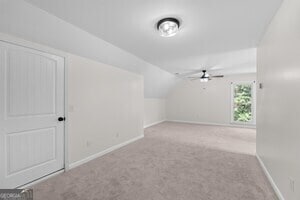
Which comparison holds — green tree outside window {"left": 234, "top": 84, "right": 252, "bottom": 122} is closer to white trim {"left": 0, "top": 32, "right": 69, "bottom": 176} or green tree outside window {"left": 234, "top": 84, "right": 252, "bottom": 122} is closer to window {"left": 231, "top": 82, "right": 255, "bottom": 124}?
window {"left": 231, "top": 82, "right": 255, "bottom": 124}

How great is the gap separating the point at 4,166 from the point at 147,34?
9.56 ft

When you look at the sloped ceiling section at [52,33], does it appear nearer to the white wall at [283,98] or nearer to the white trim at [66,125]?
the white trim at [66,125]

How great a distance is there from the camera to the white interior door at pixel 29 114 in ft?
5.97

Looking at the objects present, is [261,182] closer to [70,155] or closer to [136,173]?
[136,173]

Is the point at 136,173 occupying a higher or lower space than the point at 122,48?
lower

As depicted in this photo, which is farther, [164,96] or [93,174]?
[164,96]

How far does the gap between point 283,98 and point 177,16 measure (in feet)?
5.81

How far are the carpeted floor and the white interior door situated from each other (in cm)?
34

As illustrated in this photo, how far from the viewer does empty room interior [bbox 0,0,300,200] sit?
1.75 metres

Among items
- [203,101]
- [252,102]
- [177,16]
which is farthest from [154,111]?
[177,16]

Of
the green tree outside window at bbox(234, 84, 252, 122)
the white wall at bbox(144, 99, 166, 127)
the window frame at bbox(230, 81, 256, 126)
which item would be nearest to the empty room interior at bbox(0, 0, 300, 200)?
the white wall at bbox(144, 99, 166, 127)

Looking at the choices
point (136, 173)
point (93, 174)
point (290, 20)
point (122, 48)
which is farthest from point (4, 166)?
point (290, 20)

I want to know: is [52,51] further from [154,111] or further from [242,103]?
[242,103]

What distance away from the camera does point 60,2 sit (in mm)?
1740
